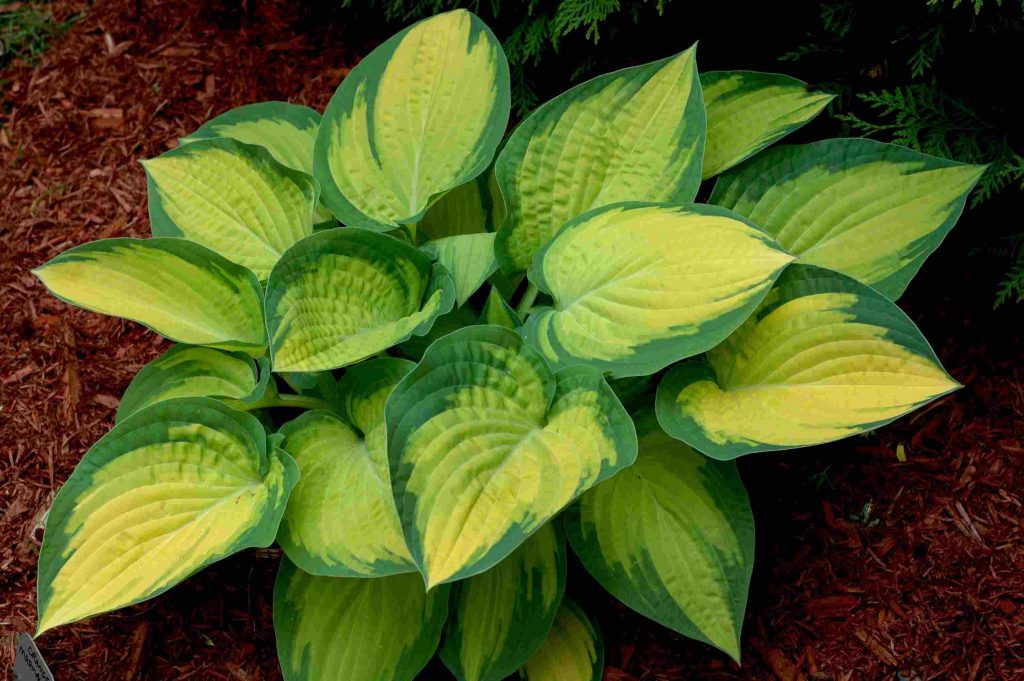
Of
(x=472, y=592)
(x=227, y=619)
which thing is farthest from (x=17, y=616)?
(x=472, y=592)

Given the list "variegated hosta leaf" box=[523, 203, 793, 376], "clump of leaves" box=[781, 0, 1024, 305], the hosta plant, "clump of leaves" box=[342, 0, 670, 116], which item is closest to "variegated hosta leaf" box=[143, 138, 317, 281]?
the hosta plant

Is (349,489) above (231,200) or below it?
below

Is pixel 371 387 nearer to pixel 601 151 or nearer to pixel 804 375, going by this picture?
pixel 601 151

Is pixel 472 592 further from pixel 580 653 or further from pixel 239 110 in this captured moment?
pixel 239 110

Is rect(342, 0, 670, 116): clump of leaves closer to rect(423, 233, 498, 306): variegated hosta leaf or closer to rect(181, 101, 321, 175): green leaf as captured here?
rect(181, 101, 321, 175): green leaf

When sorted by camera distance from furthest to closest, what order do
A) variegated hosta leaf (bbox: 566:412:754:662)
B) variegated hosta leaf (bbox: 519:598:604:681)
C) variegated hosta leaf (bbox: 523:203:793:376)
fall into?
variegated hosta leaf (bbox: 519:598:604:681)
variegated hosta leaf (bbox: 566:412:754:662)
variegated hosta leaf (bbox: 523:203:793:376)

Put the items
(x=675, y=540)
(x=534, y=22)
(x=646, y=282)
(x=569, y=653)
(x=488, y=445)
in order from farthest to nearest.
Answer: (x=534, y=22) → (x=569, y=653) → (x=675, y=540) → (x=646, y=282) → (x=488, y=445)

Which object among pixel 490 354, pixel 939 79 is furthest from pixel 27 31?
pixel 939 79
